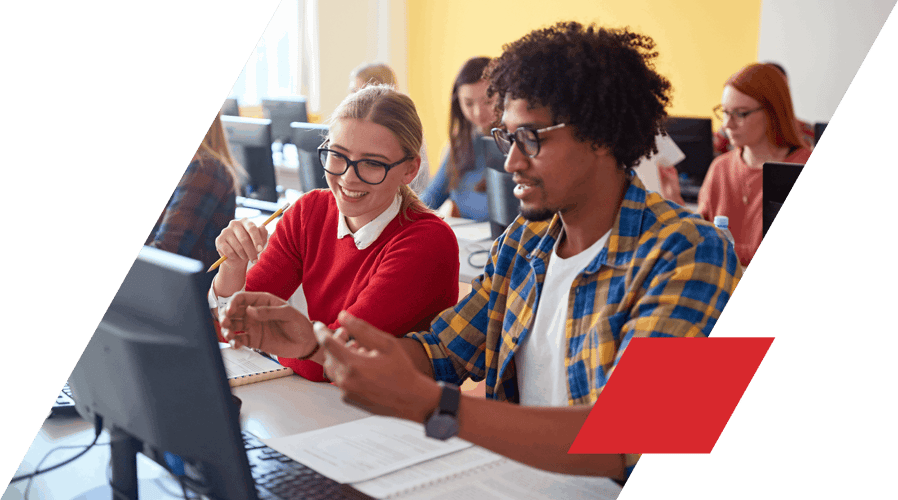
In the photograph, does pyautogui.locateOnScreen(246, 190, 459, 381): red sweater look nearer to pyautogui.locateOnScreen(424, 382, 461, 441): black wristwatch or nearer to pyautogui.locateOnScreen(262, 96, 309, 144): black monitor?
pyautogui.locateOnScreen(424, 382, 461, 441): black wristwatch

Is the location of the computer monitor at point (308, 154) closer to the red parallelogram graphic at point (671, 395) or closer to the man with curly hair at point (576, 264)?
the man with curly hair at point (576, 264)

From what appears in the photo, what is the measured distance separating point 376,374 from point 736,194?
76.5 inches

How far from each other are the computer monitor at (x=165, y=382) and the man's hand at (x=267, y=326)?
0.58 feet

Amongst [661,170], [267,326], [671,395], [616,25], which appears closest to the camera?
[671,395]

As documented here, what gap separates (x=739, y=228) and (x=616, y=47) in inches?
58.5

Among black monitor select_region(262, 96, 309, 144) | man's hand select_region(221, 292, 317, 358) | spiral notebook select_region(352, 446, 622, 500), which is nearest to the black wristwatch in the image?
spiral notebook select_region(352, 446, 622, 500)

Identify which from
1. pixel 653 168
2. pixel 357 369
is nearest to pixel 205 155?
pixel 357 369

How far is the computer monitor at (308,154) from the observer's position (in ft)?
6.70

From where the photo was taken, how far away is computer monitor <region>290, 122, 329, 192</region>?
2.04 metres

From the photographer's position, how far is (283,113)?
3250 millimetres

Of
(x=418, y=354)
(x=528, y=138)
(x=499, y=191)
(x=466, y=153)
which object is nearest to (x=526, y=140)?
(x=528, y=138)

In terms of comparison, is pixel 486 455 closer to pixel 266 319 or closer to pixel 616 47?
pixel 266 319

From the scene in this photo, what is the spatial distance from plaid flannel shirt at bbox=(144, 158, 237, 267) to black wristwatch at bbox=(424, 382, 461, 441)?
48 cm

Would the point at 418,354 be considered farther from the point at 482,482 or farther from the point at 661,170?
the point at 661,170
